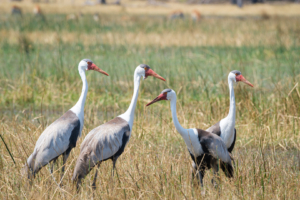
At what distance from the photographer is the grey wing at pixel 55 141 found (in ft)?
12.3

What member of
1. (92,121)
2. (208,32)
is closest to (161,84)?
(92,121)

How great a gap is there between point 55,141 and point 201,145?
140 centimetres

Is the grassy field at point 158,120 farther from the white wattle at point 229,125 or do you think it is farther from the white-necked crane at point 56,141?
the white wattle at point 229,125

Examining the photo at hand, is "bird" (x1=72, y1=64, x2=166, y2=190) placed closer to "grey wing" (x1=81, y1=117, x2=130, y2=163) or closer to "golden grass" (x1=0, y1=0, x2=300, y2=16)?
"grey wing" (x1=81, y1=117, x2=130, y2=163)

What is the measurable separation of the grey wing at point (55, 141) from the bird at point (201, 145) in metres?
0.80

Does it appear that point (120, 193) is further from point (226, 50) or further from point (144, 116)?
point (226, 50)

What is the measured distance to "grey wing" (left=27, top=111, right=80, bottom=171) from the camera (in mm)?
3746

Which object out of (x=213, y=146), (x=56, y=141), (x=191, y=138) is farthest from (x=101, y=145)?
(x=213, y=146)

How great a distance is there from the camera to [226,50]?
12.2 metres

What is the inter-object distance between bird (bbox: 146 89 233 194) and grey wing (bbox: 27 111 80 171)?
80 centimetres

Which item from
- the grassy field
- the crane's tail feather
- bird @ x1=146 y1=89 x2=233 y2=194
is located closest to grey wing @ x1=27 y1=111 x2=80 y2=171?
the grassy field

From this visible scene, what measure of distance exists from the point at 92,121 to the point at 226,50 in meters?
7.62

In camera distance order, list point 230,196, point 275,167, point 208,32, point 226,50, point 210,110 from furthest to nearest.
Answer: point 208,32, point 226,50, point 210,110, point 275,167, point 230,196

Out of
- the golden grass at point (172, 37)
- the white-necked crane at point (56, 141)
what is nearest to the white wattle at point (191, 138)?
the white-necked crane at point (56, 141)
